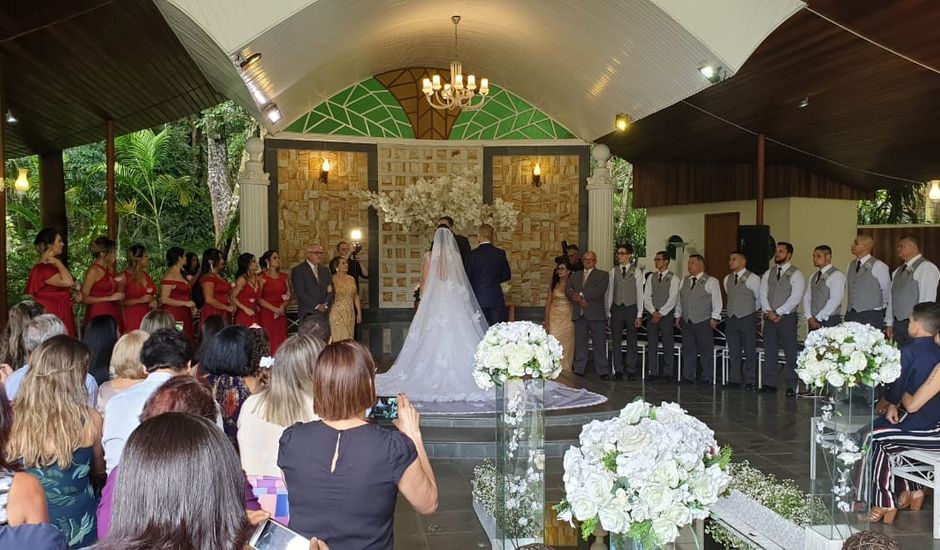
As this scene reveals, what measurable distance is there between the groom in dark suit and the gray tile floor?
1.30 metres

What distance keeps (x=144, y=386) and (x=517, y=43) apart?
891 centimetres

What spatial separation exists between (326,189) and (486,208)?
2.46 meters

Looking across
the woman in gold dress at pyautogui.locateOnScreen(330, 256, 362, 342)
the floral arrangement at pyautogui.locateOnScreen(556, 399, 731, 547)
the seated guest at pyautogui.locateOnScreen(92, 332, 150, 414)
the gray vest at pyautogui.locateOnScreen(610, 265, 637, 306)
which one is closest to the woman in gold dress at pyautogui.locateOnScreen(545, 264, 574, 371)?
the gray vest at pyautogui.locateOnScreen(610, 265, 637, 306)

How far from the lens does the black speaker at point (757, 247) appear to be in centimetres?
980

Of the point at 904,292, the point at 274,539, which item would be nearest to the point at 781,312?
the point at 904,292

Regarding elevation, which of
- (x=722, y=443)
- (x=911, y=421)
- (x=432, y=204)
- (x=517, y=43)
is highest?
(x=517, y=43)

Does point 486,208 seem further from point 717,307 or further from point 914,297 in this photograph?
point 914,297

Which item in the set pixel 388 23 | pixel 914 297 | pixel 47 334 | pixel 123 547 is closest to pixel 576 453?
pixel 123 547

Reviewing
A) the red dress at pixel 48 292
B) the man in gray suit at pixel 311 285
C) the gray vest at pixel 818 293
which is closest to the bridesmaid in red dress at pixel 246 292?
the man in gray suit at pixel 311 285

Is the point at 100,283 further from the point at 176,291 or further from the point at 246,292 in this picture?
the point at 246,292

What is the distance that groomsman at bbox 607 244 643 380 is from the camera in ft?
31.9

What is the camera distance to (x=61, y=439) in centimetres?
258

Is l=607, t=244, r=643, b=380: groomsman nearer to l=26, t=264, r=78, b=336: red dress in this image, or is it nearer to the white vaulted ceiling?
the white vaulted ceiling

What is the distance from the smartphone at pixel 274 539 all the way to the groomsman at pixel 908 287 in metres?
7.76
